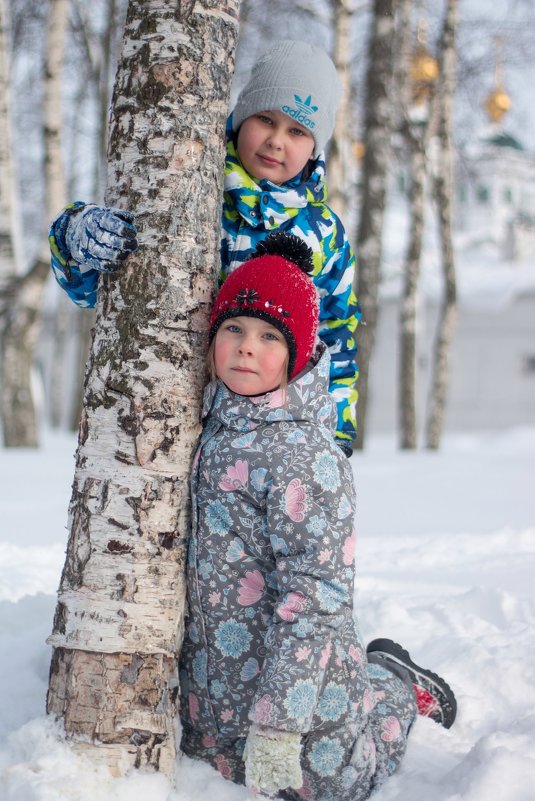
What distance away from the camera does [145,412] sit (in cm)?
207

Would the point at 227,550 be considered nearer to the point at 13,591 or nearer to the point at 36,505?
the point at 13,591

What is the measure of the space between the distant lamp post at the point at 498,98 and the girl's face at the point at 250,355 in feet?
39.4

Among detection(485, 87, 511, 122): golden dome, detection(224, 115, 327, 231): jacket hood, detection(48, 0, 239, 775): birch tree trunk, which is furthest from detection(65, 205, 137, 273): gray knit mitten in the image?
detection(485, 87, 511, 122): golden dome

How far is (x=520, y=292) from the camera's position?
20.9 meters

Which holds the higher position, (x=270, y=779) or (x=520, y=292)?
(x=520, y=292)

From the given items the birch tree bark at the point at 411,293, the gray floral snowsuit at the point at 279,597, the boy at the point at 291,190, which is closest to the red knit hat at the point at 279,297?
the gray floral snowsuit at the point at 279,597

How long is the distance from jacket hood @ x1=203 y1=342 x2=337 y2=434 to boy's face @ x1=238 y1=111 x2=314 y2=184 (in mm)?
591

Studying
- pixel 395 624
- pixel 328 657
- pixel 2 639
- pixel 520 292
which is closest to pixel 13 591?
pixel 2 639

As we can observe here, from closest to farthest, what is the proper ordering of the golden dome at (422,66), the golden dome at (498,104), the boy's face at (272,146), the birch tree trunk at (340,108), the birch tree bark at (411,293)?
the boy's face at (272,146)
the birch tree trunk at (340,108)
the birch tree bark at (411,293)
the golden dome at (422,66)
the golden dome at (498,104)

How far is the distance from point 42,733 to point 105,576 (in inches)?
15.6

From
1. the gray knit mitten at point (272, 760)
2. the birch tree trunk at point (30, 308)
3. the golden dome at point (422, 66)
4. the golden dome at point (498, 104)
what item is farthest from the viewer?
the golden dome at point (498, 104)

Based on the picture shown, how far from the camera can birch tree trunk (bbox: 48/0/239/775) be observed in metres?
2.03

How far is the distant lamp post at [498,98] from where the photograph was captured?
12.5 m

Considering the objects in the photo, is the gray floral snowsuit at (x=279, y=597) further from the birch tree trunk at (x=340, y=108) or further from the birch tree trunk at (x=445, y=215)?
the birch tree trunk at (x=445, y=215)
